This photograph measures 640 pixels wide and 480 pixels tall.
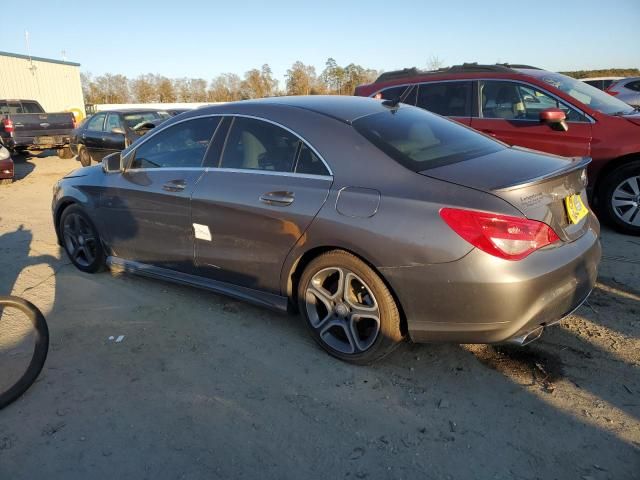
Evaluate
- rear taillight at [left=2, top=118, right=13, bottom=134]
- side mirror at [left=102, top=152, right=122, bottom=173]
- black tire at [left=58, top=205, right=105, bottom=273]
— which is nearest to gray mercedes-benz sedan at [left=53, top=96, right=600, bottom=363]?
side mirror at [left=102, top=152, right=122, bottom=173]

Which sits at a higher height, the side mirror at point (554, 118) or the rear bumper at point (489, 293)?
the side mirror at point (554, 118)

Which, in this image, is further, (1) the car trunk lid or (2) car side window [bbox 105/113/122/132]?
(2) car side window [bbox 105/113/122/132]

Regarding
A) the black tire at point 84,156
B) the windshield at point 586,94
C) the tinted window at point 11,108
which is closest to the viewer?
the windshield at point 586,94

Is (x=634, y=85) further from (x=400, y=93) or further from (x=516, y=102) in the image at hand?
(x=400, y=93)

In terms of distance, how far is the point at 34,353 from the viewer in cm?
319

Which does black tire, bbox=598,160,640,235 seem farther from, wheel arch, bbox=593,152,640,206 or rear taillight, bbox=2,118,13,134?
rear taillight, bbox=2,118,13,134

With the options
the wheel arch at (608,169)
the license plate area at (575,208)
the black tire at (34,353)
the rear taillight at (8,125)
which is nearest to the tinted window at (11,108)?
the rear taillight at (8,125)

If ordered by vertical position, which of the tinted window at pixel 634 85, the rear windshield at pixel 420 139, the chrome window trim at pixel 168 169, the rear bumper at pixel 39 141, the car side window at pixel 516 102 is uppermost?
the tinted window at pixel 634 85

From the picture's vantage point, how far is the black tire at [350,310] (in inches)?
113

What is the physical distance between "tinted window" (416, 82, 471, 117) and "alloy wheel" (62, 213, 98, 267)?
4310 millimetres

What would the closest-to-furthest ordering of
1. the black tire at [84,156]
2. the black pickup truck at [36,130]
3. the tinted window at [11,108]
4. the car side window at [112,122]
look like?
the car side window at [112,122]
the black tire at [84,156]
the black pickup truck at [36,130]
the tinted window at [11,108]

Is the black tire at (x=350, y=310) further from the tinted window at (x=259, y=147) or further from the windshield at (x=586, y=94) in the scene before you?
the windshield at (x=586, y=94)

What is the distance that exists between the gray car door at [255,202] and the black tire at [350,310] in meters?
0.26

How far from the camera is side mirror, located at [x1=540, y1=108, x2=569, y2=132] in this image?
17.3 feet
